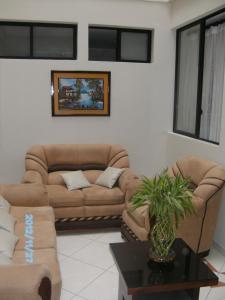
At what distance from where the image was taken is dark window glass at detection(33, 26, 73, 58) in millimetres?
4902

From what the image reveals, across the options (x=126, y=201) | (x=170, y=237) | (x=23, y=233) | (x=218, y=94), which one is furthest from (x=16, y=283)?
(x=218, y=94)

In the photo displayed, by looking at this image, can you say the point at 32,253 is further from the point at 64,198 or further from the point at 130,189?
the point at 130,189

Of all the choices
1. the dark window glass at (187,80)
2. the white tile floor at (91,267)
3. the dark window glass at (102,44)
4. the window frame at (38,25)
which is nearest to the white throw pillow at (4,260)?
the white tile floor at (91,267)

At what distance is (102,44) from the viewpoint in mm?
5102

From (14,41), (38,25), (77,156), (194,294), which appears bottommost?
(194,294)

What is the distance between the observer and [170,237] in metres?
2.32

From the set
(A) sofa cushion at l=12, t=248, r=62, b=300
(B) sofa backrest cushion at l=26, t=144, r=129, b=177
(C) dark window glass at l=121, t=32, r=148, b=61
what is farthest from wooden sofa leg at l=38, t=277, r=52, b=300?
(C) dark window glass at l=121, t=32, r=148, b=61

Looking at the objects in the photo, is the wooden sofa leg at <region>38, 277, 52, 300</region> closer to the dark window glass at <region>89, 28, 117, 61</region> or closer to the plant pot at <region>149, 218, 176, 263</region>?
the plant pot at <region>149, 218, 176, 263</region>

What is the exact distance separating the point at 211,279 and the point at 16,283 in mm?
1247

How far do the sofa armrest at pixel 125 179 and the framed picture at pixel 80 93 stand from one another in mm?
1126

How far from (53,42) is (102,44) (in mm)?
737

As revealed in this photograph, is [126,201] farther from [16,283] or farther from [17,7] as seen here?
[17,7]

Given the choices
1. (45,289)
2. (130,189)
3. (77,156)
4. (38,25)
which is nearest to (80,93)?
(77,156)

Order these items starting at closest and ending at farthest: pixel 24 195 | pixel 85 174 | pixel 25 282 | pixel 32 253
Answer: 1. pixel 25 282
2. pixel 32 253
3. pixel 24 195
4. pixel 85 174
